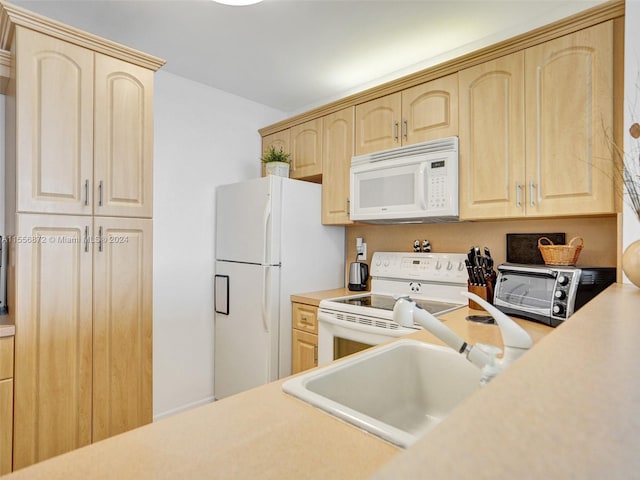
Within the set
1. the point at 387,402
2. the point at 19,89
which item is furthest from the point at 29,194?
the point at 387,402

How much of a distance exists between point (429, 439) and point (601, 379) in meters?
0.23

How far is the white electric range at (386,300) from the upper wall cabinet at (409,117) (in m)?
0.81

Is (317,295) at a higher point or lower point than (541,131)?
lower

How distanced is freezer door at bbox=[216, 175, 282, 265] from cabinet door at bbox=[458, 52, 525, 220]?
1222 millimetres

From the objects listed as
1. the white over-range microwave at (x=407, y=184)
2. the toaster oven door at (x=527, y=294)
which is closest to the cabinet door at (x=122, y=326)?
the white over-range microwave at (x=407, y=184)

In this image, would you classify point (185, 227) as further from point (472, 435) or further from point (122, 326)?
point (472, 435)

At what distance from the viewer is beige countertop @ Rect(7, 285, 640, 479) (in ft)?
0.71

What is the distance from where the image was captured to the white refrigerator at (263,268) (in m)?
2.51

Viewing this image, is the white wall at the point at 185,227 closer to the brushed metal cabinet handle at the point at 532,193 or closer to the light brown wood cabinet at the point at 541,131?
the light brown wood cabinet at the point at 541,131

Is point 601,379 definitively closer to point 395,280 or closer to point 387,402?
point 387,402

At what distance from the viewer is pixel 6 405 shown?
→ 1623 mm

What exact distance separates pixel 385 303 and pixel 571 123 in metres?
1.38

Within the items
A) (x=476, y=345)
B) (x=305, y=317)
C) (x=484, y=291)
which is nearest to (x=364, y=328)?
(x=305, y=317)

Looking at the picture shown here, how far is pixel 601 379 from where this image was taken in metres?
0.35
